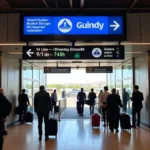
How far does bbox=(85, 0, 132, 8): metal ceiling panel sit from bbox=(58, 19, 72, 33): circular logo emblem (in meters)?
0.74

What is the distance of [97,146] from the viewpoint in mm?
8008

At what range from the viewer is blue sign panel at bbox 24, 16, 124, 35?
7543 millimetres

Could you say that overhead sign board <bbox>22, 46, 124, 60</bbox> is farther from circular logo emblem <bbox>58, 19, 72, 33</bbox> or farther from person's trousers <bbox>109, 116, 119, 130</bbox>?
person's trousers <bbox>109, 116, 119, 130</bbox>

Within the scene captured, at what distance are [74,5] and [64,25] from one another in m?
0.71

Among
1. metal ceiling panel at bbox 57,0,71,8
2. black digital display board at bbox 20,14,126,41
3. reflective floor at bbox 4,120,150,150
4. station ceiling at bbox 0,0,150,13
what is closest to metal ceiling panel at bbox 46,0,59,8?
station ceiling at bbox 0,0,150,13

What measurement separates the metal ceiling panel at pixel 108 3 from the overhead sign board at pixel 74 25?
0.45 meters

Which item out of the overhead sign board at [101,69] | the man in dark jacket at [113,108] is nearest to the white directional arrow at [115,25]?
the man in dark jacket at [113,108]

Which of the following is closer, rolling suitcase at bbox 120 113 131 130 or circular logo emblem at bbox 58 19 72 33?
circular logo emblem at bbox 58 19 72 33

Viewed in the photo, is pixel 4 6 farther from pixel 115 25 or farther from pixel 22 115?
pixel 22 115

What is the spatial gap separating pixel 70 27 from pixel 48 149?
3.25 meters

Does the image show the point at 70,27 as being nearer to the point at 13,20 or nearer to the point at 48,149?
the point at 13,20

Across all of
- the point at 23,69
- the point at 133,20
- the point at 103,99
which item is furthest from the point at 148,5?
the point at 23,69

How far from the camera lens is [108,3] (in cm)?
784

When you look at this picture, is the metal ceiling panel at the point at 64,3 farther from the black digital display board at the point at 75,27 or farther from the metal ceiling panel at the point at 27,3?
the metal ceiling panel at the point at 27,3
